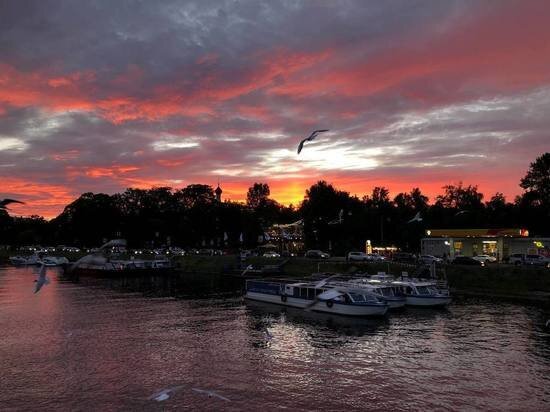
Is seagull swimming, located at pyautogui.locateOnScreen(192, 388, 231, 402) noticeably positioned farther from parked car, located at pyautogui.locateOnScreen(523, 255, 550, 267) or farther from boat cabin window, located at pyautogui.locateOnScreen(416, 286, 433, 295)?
parked car, located at pyautogui.locateOnScreen(523, 255, 550, 267)

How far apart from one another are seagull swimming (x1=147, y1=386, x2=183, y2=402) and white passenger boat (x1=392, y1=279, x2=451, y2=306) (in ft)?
128

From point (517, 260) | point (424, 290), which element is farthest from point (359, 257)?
point (424, 290)

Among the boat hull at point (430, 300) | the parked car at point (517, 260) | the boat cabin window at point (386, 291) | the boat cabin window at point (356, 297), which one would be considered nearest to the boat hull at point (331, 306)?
the boat cabin window at point (356, 297)

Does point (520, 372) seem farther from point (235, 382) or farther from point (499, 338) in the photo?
point (235, 382)

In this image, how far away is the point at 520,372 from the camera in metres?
33.5

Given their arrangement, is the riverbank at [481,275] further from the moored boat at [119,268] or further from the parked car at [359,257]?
the moored boat at [119,268]

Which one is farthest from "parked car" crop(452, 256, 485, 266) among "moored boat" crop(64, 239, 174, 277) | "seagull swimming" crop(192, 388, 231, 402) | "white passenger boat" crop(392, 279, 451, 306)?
"moored boat" crop(64, 239, 174, 277)

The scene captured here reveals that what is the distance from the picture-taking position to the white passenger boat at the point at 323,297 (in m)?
54.2

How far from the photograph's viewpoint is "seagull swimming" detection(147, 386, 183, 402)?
93.4 ft

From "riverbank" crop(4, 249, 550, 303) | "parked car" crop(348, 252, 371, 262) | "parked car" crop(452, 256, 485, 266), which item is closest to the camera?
"riverbank" crop(4, 249, 550, 303)

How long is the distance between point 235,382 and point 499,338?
25117mm

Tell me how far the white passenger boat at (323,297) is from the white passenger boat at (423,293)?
299 inches

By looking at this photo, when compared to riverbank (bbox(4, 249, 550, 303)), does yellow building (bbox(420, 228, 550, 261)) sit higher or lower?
higher

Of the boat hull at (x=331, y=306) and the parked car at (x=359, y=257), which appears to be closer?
the boat hull at (x=331, y=306)
